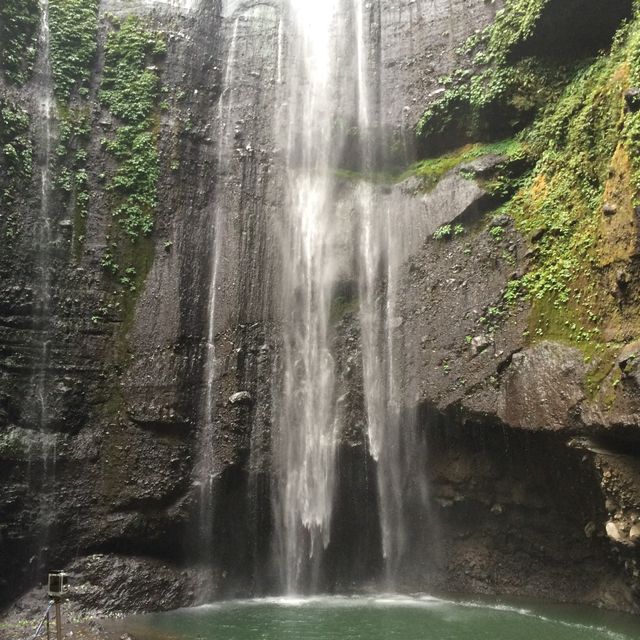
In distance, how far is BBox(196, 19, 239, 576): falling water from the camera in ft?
34.3

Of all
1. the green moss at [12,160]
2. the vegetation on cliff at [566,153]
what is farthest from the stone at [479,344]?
the green moss at [12,160]

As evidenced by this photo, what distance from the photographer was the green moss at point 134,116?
12.0 m

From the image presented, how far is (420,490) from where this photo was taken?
35.9 feet

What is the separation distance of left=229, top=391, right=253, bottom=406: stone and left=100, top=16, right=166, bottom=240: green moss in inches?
147

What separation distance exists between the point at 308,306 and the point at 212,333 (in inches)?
79.1

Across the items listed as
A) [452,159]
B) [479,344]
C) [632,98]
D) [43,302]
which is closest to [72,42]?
[43,302]

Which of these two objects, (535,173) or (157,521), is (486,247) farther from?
(157,521)

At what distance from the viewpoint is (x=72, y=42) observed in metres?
13.0

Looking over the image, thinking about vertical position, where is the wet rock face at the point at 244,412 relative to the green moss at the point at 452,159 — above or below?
below

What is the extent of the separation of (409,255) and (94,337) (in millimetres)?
6219

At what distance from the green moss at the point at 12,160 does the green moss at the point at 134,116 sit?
1.52 m

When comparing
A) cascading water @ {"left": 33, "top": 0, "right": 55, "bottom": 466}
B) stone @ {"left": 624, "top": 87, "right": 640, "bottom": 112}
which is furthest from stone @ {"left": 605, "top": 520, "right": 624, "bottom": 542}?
cascading water @ {"left": 33, "top": 0, "right": 55, "bottom": 466}

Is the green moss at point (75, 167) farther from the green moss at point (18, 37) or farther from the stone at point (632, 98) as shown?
the stone at point (632, 98)

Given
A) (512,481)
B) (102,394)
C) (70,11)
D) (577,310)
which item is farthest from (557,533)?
(70,11)
